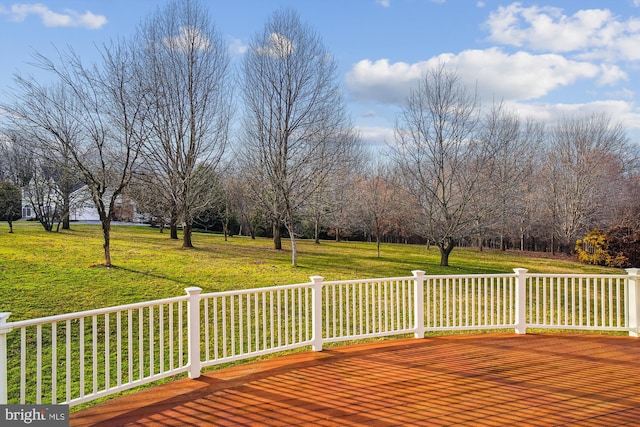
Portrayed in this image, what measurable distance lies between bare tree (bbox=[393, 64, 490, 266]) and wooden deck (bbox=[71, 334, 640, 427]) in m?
8.85

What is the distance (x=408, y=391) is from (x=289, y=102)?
11.6 meters

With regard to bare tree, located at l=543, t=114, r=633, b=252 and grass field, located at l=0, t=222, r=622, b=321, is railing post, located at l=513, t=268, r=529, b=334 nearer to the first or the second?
grass field, located at l=0, t=222, r=622, b=321

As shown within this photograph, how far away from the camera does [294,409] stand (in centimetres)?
329

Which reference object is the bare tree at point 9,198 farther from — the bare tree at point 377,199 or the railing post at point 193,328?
the railing post at point 193,328

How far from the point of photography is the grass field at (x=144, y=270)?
311 inches

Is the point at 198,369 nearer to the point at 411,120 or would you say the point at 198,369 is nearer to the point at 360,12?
the point at 360,12

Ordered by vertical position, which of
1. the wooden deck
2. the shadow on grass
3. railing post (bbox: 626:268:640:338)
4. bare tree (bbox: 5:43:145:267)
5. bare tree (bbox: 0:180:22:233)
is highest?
bare tree (bbox: 5:43:145:267)

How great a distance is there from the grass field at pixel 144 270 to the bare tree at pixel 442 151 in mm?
1879

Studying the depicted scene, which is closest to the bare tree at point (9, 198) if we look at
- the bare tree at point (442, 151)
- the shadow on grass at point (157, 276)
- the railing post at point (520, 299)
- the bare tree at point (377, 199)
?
the shadow on grass at point (157, 276)

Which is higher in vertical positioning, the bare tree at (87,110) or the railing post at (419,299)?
the bare tree at (87,110)

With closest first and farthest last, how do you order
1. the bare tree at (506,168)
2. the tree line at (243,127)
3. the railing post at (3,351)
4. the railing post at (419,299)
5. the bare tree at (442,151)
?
the railing post at (3,351)
the railing post at (419,299)
the tree line at (243,127)
the bare tree at (442,151)
the bare tree at (506,168)

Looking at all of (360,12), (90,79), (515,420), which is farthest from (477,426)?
(90,79)

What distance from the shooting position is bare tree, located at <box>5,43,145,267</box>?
10680 mm

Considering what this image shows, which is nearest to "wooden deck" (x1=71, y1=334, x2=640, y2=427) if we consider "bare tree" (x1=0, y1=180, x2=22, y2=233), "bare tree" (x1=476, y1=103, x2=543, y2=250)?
"bare tree" (x1=476, y1=103, x2=543, y2=250)
